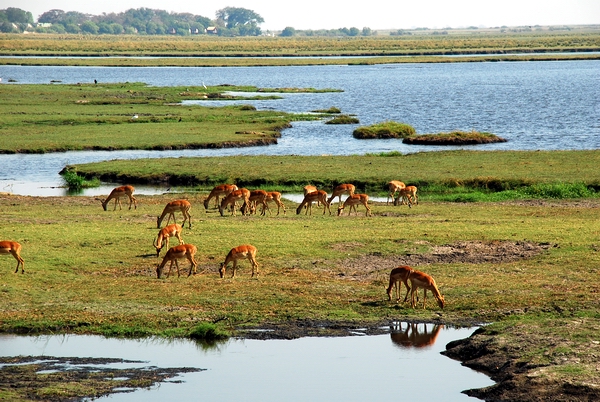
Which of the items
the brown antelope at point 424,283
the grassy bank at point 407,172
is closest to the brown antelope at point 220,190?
the grassy bank at point 407,172

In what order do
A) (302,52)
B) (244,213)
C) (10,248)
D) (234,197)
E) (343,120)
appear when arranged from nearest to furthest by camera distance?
(10,248)
(234,197)
(244,213)
(343,120)
(302,52)

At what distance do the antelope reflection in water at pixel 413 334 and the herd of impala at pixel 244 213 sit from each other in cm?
78

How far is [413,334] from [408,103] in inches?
2452

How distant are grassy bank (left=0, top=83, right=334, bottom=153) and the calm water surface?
29345 mm

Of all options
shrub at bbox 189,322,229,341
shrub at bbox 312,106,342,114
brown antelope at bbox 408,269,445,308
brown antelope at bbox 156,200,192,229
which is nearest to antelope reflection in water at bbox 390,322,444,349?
brown antelope at bbox 408,269,445,308

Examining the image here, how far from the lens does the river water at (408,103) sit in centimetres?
4157

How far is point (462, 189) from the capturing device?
30.0 metres

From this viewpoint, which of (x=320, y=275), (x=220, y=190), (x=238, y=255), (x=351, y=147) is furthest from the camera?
(x=351, y=147)

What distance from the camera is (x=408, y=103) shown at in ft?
248

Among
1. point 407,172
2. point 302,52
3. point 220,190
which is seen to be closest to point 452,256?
point 220,190

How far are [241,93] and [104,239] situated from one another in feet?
205

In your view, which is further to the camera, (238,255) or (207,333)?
(238,255)

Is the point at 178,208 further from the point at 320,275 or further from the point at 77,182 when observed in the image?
Result: the point at 77,182

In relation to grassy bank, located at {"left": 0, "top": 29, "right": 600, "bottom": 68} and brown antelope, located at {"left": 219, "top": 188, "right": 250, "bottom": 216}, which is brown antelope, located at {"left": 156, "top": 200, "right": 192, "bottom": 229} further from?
grassy bank, located at {"left": 0, "top": 29, "right": 600, "bottom": 68}
